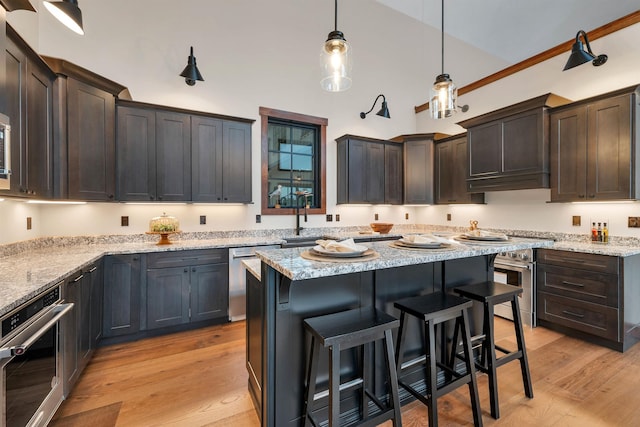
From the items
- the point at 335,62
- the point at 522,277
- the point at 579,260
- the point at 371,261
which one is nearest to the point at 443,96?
the point at 335,62

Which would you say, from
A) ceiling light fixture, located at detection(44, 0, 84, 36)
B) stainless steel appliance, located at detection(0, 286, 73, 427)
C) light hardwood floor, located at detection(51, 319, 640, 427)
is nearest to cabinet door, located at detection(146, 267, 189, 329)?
light hardwood floor, located at detection(51, 319, 640, 427)

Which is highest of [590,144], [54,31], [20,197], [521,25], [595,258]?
[521,25]

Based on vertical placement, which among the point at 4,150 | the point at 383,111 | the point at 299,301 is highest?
the point at 383,111

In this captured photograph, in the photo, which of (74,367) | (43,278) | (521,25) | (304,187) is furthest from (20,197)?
(521,25)

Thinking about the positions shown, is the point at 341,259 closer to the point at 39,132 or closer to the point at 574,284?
the point at 39,132

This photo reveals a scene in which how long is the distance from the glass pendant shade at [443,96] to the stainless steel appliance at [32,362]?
2831mm

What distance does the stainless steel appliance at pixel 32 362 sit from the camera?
1185 mm

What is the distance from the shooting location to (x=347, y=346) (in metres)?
1.31

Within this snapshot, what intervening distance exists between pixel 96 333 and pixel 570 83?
5.63 meters

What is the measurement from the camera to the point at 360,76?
482cm

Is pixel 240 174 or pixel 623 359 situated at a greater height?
pixel 240 174

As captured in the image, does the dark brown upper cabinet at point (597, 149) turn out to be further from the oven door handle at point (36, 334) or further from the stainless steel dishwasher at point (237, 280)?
the oven door handle at point (36, 334)

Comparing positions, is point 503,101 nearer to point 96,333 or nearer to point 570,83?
point 570,83

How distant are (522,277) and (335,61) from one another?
3065 mm
